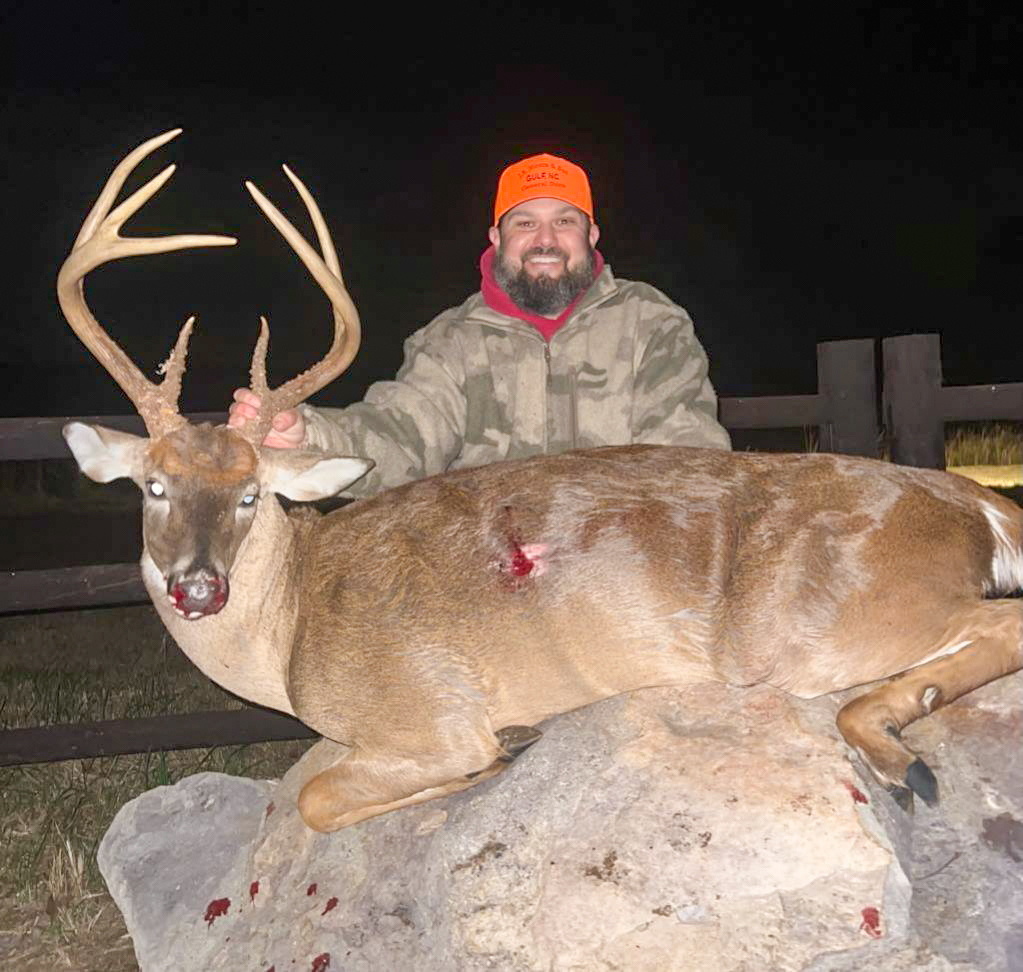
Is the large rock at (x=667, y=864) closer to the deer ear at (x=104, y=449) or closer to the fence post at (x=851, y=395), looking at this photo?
the deer ear at (x=104, y=449)

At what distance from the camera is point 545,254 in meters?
5.50

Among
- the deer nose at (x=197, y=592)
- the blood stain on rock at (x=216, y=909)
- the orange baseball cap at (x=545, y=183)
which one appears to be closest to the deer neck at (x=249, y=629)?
the deer nose at (x=197, y=592)

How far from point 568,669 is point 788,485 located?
3.07ft

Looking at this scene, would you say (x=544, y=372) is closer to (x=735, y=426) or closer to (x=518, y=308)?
(x=518, y=308)

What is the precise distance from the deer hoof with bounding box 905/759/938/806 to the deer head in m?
2.08

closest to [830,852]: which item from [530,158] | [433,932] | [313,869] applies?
[433,932]

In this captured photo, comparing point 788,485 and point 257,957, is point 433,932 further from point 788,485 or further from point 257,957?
point 788,485

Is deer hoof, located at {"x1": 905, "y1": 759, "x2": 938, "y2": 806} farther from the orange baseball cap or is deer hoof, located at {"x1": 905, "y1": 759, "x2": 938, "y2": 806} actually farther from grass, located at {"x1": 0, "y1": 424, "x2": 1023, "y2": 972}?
the orange baseball cap

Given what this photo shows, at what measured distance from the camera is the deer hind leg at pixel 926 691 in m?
3.20

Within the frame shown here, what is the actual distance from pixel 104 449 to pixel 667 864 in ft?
7.88

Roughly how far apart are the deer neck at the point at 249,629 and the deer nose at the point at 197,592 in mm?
324

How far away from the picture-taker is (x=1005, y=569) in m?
3.75

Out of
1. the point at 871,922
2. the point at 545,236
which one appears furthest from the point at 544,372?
the point at 871,922

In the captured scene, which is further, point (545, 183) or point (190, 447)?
point (545, 183)
